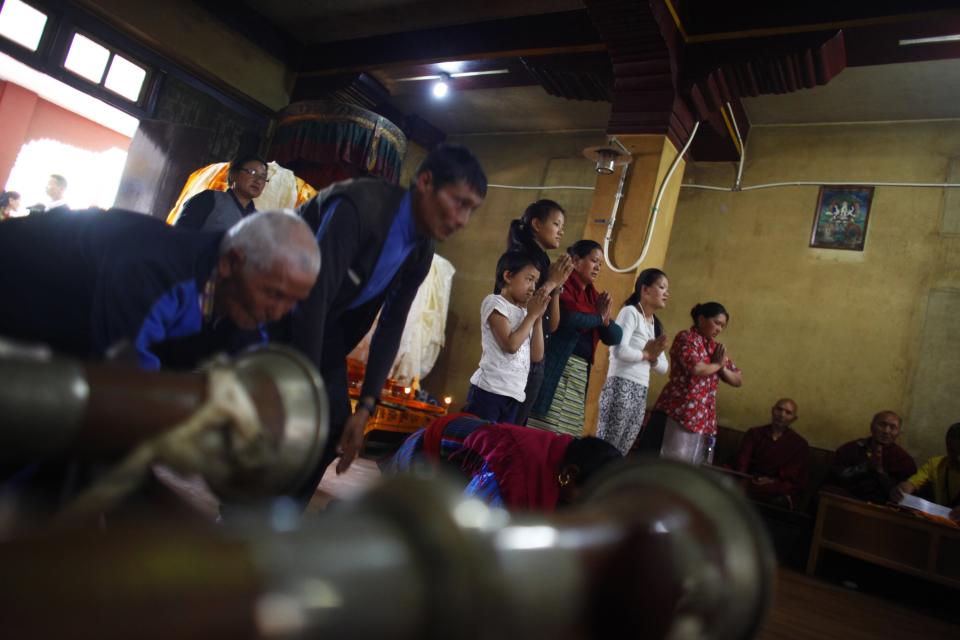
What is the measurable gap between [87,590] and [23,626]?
2 cm

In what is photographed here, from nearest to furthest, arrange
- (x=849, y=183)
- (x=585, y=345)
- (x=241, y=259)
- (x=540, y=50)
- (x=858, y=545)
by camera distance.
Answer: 1. (x=241, y=259)
2. (x=585, y=345)
3. (x=858, y=545)
4. (x=540, y=50)
5. (x=849, y=183)

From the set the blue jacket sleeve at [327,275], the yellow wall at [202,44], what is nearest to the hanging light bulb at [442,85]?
the yellow wall at [202,44]

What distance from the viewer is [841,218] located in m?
6.08

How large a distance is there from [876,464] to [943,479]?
18.1 inches

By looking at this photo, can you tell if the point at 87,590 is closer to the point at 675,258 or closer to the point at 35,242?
the point at 35,242

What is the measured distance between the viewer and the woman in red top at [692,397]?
12.5 ft

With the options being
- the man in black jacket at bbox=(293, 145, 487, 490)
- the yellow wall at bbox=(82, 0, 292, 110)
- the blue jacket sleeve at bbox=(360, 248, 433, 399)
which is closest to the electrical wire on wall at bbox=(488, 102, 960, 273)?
the blue jacket sleeve at bbox=(360, 248, 433, 399)

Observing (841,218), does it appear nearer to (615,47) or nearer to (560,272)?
(615,47)

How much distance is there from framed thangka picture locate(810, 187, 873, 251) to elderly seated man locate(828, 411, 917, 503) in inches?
67.0

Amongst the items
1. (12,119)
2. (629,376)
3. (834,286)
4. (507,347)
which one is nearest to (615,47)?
(629,376)

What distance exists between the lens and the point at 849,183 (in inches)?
240

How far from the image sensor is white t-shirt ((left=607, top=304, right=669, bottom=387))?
3.33 metres

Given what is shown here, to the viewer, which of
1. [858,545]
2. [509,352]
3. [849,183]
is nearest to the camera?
[509,352]

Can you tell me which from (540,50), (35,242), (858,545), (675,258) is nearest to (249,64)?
(540,50)
